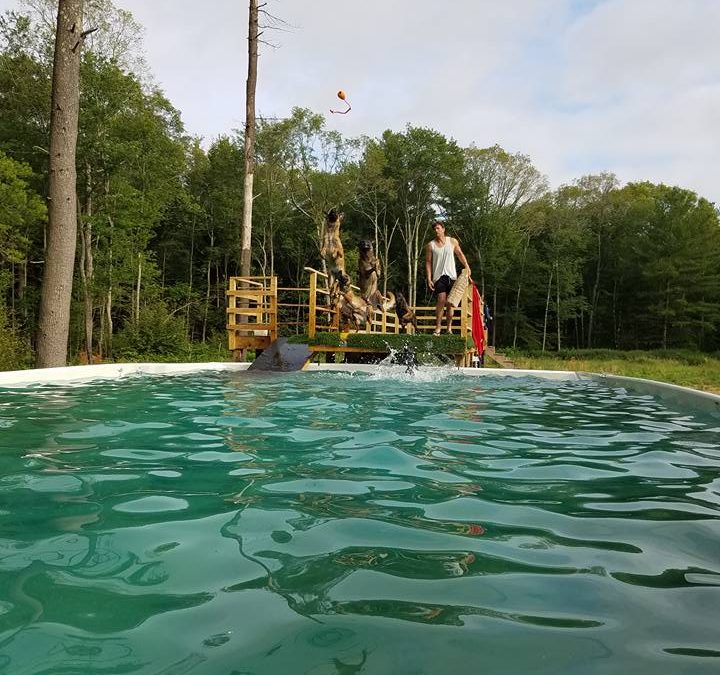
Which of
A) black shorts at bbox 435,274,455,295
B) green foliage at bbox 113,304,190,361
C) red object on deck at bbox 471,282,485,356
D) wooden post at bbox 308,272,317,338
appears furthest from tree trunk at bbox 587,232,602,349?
wooden post at bbox 308,272,317,338

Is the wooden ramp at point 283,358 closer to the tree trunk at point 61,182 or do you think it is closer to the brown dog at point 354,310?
the brown dog at point 354,310

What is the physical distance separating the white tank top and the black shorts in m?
0.06

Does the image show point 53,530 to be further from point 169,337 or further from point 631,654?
point 169,337

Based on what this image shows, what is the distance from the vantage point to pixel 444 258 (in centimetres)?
926

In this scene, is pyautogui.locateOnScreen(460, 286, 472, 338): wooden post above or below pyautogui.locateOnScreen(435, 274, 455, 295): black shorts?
below

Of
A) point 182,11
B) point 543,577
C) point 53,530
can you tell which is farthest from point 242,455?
point 182,11

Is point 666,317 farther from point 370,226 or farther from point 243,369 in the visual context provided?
point 243,369

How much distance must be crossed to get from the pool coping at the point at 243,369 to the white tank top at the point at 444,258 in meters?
1.93

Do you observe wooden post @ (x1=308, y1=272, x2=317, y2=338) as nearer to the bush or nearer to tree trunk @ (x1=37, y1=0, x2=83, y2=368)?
tree trunk @ (x1=37, y1=0, x2=83, y2=368)

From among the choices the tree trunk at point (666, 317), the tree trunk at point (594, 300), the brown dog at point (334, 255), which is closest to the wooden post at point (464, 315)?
the brown dog at point (334, 255)

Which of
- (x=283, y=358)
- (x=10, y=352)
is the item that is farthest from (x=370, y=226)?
(x=10, y=352)

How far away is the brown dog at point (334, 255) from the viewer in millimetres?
9719

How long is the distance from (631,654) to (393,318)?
12.8 m

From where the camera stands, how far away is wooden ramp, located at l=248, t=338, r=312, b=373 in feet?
28.9
